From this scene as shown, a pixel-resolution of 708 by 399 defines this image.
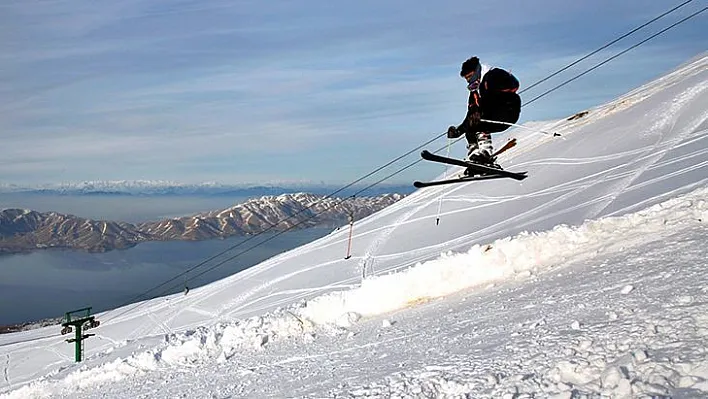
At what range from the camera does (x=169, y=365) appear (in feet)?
39.4

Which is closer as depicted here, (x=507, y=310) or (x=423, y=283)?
(x=507, y=310)

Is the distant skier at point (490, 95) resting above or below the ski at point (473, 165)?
above

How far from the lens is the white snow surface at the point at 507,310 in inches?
229

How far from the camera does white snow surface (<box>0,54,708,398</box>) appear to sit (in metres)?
5.81

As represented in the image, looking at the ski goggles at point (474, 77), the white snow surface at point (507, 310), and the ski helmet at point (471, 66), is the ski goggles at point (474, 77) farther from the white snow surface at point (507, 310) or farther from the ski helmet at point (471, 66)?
the white snow surface at point (507, 310)

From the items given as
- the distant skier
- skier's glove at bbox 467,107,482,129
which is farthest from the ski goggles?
skier's glove at bbox 467,107,482,129

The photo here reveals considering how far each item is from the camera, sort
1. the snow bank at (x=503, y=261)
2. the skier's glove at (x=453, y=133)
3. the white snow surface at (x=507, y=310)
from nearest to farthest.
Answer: the white snow surface at (x=507, y=310), the snow bank at (x=503, y=261), the skier's glove at (x=453, y=133)

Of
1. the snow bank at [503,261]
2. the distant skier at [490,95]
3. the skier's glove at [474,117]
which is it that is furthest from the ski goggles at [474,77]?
the snow bank at [503,261]

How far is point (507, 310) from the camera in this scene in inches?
345

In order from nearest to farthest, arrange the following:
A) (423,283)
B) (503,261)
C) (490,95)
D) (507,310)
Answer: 1. (507,310)
2. (490,95)
3. (503,261)
4. (423,283)

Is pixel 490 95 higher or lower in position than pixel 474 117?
higher

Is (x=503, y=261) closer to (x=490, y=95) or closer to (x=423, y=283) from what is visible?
(x=423, y=283)

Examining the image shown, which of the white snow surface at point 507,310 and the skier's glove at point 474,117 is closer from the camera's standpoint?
the white snow surface at point 507,310

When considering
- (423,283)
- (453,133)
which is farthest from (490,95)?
(423,283)
